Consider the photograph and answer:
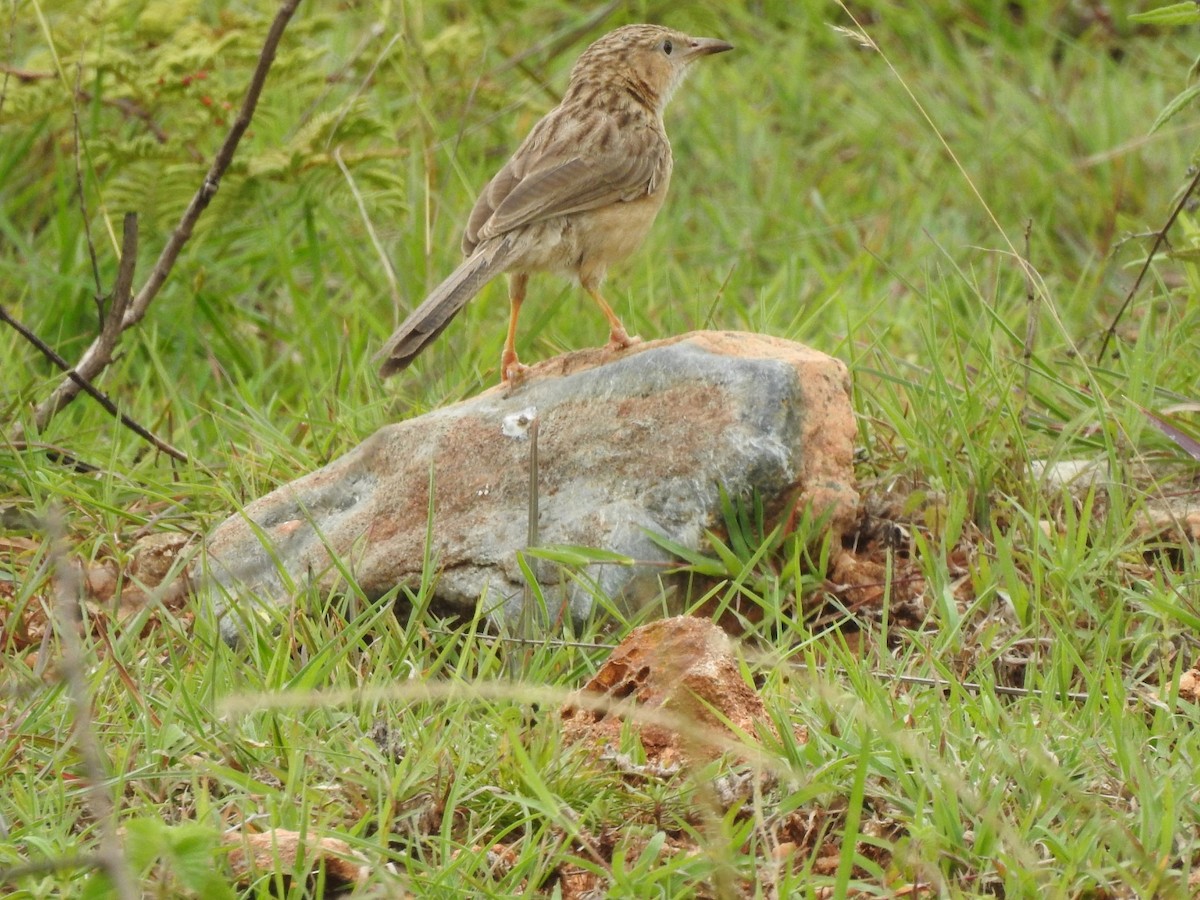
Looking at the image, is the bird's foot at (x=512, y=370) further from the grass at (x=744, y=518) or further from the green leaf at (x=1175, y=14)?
the green leaf at (x=1175, y=14)

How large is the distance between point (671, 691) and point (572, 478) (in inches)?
48.6

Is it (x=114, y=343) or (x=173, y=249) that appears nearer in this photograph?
(x=114, y=343)

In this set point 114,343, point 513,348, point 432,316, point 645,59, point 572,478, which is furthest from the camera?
point 645,59

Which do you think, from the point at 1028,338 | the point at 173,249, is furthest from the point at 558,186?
the point at 1028,338

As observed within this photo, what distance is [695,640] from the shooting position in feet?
12.8

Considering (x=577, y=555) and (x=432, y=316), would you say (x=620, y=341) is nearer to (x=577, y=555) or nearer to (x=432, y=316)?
(x=432, y=316)

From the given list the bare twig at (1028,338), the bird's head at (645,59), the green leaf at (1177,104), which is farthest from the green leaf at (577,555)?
the bird's head at (645,59)

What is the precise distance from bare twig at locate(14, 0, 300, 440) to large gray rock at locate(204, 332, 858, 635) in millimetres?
1070

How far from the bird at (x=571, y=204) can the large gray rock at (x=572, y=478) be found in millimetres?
311

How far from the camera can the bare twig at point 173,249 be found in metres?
5.73

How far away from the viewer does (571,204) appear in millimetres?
5598

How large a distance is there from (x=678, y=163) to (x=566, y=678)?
17.0ft

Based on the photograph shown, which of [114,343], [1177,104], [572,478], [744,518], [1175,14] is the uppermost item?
[1175,14]

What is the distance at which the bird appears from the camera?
527 centimetres
